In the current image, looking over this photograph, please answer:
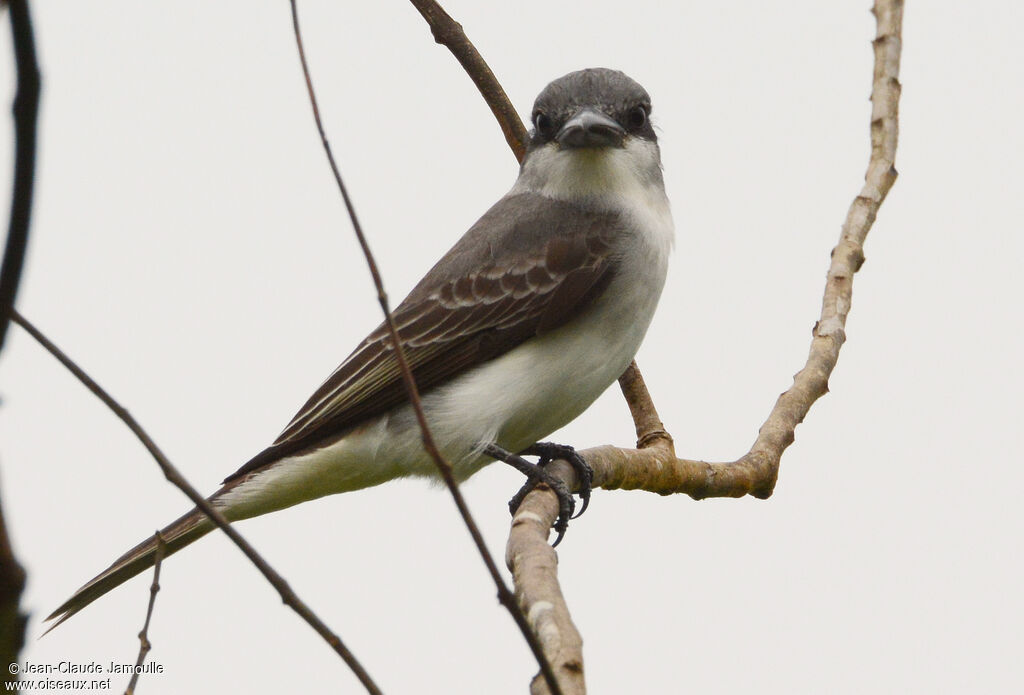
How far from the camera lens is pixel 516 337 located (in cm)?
577

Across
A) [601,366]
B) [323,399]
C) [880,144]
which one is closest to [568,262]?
[601,366]

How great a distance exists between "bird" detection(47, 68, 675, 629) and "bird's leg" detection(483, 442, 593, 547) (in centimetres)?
3

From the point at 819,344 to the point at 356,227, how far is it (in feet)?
12.7

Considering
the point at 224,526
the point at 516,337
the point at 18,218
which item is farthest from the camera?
the point at 516,337

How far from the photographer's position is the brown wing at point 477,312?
577 cm

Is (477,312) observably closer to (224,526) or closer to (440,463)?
(440,463)

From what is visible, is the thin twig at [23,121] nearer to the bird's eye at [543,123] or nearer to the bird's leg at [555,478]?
the bird's leg at [555,478]

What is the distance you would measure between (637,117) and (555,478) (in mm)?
2143

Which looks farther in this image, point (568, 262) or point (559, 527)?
point (568, 262)

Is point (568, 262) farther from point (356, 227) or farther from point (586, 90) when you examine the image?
point (356, 227)

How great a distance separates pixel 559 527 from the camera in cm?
549

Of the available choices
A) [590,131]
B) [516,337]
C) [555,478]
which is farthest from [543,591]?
[590,131]

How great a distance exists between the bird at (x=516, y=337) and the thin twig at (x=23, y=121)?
398 centimetres

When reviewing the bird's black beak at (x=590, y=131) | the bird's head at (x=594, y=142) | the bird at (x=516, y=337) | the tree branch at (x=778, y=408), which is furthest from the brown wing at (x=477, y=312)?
the tree branch at (x=778, y=408)
